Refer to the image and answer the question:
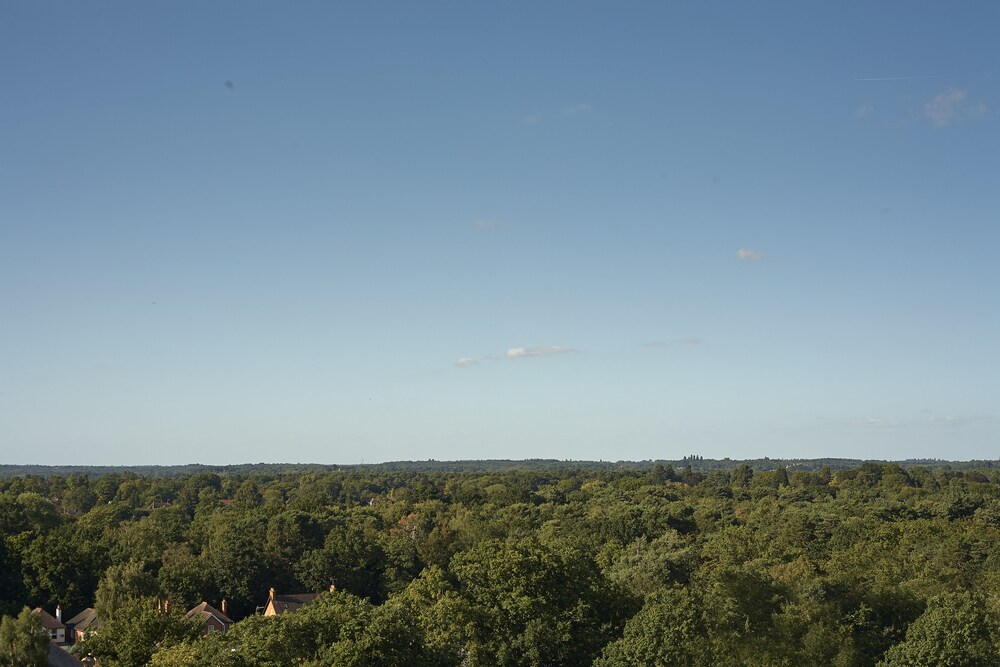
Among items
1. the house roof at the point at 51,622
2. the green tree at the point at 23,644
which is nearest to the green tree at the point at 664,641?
the green tree at the point at 23,644

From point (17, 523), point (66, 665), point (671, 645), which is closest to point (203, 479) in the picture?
point (17, 523)

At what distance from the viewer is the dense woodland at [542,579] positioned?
122ft

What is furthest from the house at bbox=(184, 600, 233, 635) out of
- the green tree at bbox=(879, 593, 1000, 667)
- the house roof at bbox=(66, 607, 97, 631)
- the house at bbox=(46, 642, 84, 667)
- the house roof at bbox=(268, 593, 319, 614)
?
the green tree at bbox=(879, 593, 1000, 667)

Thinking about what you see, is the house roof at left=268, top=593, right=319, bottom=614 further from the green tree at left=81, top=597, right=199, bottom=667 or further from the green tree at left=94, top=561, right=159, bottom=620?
the green tree at left=81, top=597, right=199, bottom=667

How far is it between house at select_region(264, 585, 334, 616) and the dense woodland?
1937 mm

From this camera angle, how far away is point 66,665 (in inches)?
1671

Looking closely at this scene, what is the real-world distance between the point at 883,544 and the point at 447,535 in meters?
37.6

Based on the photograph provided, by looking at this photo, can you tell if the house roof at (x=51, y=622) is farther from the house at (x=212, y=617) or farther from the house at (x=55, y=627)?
the house at (x=212, y=617)

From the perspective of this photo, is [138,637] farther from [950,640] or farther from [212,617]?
[950,640]

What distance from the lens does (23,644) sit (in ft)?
126

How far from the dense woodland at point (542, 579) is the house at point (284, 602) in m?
1.94

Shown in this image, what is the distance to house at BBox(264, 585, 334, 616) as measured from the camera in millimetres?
67188

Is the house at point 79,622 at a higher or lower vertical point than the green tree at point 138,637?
lower

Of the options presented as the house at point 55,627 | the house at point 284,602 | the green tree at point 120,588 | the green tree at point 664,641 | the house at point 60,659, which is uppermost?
the green tree at point 664,641
